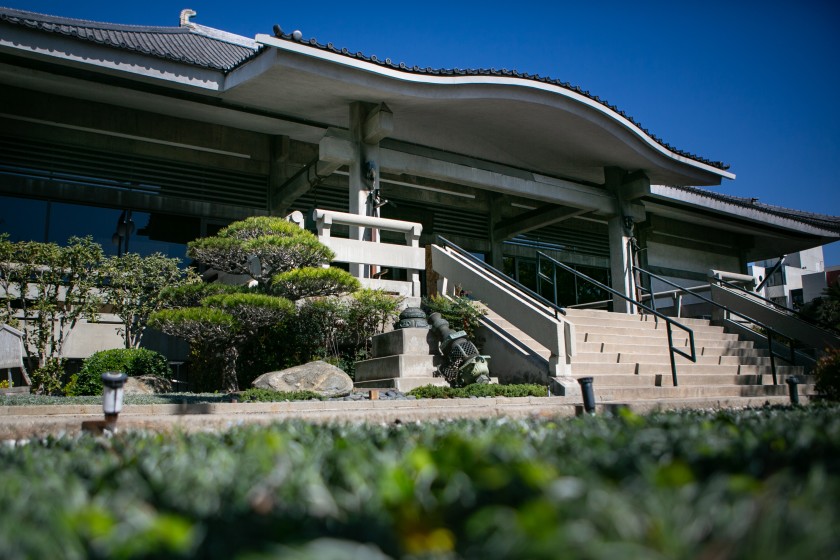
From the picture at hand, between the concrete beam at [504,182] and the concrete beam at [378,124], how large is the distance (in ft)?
2.23

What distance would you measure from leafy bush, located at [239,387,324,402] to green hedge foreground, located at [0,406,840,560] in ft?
17.4

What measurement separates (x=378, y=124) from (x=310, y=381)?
576cm

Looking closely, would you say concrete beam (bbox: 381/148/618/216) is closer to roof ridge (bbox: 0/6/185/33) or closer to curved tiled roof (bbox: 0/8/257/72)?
curved tiled roof (bbox: 0/8/257/72)

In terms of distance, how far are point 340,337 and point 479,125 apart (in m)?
6.96

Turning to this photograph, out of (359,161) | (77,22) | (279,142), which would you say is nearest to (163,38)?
(77,22)

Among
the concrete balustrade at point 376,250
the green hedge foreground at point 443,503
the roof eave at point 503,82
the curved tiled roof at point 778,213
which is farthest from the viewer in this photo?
the curved tiled roof at point 778,213

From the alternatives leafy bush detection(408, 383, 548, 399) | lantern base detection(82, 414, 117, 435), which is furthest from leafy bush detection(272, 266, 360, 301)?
lantern base detection(82, 414, 117, 435)

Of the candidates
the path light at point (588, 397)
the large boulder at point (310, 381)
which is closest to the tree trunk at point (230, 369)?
the large boulder at point (310, 381)

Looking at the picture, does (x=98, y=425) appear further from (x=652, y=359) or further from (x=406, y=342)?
(x=652, y=359)

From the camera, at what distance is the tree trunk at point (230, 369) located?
9.23 metres

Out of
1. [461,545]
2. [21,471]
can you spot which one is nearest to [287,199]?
[21,471]

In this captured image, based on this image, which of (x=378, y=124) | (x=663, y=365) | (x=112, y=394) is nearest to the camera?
(x=112, y=394)

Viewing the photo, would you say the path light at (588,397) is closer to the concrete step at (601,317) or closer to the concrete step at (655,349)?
the concrete step at (655,349)

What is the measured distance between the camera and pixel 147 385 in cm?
941
